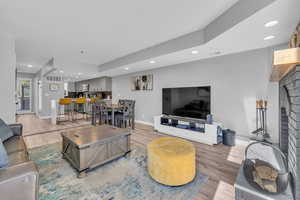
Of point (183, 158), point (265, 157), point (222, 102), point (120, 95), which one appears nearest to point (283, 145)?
point (265, 157)

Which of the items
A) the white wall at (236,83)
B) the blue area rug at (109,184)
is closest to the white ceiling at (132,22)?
the white wall at (236,83)

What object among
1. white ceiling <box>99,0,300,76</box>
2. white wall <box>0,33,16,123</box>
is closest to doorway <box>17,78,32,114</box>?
white wall <box>0,33,16,123</box>

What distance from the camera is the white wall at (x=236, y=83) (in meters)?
2.82

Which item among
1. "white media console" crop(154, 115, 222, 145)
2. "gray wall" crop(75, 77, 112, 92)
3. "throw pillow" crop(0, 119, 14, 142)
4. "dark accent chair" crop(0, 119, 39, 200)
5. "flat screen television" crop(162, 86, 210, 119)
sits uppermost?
"gray wall" crop(75, 77, 112, 92)

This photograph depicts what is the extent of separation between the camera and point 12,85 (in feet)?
9.72

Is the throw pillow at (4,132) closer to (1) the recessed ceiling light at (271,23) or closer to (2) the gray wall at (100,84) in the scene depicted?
(1) the recessed ceiling light at (271,23)

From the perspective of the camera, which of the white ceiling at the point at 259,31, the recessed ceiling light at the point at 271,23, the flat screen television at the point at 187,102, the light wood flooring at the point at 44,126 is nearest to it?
the white ceiling at the point at 259,31

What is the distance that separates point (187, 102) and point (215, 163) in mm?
1802

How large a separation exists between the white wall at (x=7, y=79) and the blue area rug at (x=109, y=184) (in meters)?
1.55

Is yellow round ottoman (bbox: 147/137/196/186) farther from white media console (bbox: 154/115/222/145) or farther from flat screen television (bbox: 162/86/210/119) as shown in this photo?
flat screen television (bbox: 162/86/210/119)

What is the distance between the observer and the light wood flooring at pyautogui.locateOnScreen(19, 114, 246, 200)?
5.38ft

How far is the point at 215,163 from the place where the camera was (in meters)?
2.31

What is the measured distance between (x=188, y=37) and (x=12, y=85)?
4.10 meters

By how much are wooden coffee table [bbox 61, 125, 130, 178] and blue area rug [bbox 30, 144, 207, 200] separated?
0.11m
